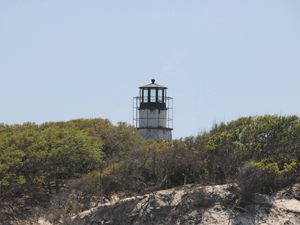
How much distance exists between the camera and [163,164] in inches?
1355

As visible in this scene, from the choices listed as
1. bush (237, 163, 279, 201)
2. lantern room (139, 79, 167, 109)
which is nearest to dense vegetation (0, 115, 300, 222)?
bush (237, 163, 279, 201)

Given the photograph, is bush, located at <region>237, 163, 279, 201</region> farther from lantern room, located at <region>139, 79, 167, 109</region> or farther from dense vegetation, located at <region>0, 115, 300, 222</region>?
lantern room, located at <region>139, 79, 167, 109</region>

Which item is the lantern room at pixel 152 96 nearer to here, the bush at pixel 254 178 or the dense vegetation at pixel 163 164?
the dense vegetation at pixel 163 164

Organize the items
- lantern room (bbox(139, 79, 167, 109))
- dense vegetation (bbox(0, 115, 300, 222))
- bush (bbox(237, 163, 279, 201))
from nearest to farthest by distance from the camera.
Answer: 1. bush (bbox(237, 163, 279, 201))
2. dense vegetation (bbox(0, 115, 300, 222))
3. lantern room (bbox(139, 79, 167, 109))

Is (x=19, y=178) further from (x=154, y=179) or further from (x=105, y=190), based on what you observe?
(x=154, y=179)

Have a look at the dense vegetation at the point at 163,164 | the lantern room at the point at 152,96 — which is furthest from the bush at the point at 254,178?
the lantern room at the point at 152,96

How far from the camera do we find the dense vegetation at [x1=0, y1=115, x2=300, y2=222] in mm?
31781

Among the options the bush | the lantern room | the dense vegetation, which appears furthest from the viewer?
the lantern room

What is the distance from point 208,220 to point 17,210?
19.0m

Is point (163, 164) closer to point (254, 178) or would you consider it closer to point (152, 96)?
point (254, 178)

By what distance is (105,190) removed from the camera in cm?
3494

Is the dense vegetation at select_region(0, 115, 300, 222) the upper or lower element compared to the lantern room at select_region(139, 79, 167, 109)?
lower

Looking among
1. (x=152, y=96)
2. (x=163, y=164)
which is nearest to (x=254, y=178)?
(x=163, y=164)

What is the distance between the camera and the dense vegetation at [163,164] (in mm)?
31781
